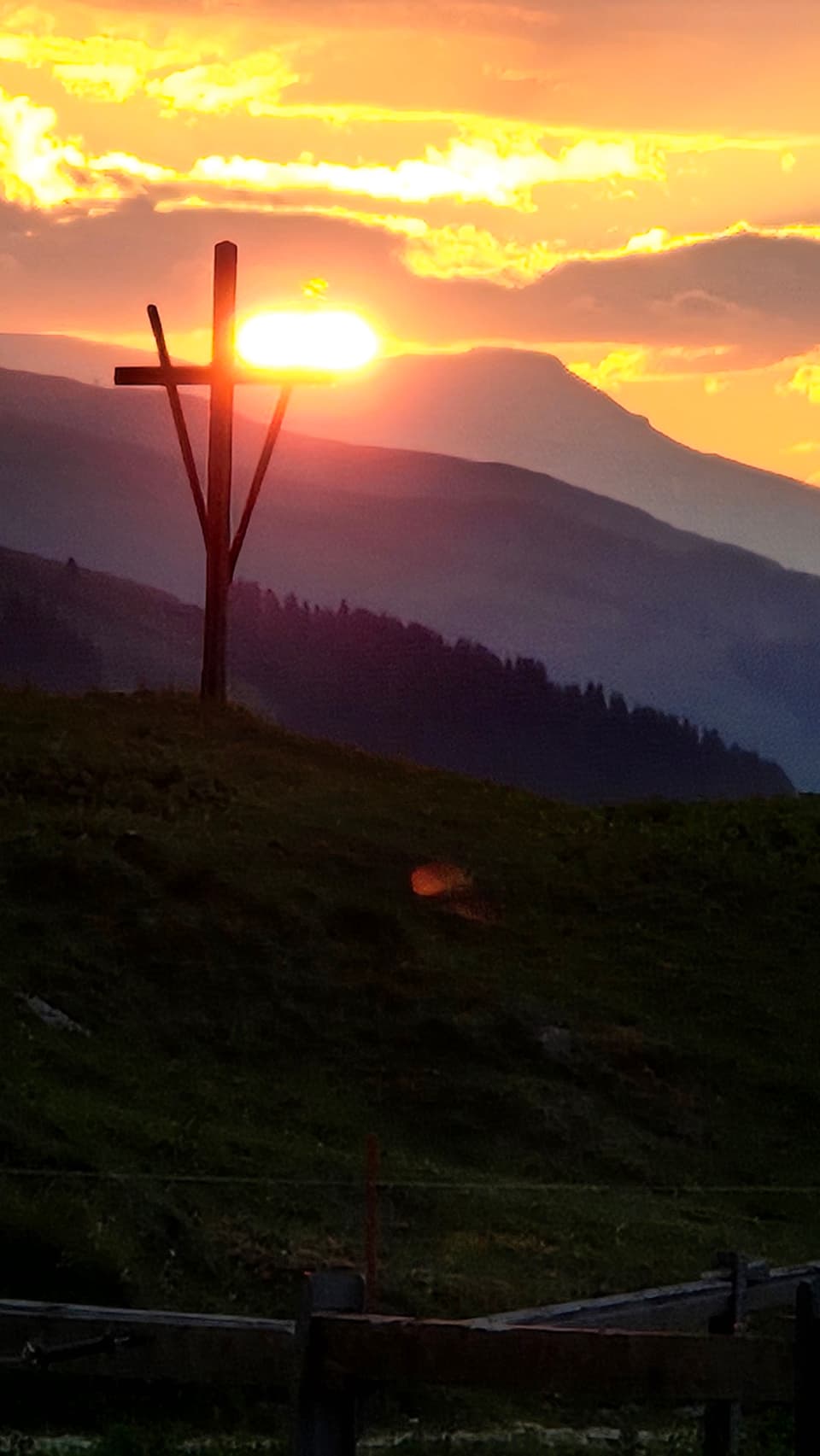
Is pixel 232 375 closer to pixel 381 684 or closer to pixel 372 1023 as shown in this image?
pixel 372 1023

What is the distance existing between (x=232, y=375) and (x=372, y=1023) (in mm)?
11600

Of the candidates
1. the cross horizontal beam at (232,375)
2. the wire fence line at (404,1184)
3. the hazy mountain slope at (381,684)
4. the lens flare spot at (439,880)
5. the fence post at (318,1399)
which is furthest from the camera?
the hazy mountain slope at (381,684)

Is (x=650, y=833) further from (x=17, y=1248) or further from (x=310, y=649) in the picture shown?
(x=310, y=649)

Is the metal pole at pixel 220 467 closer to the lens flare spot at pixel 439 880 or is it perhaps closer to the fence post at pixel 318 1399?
the lens flare spot at pixel 439 880

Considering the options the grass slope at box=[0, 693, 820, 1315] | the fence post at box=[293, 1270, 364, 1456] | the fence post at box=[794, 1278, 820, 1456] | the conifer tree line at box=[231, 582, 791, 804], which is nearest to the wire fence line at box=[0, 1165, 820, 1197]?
the grass slope at box=[0, 693, 820, 1315]

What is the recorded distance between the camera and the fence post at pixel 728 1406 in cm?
1270

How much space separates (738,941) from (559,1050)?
498 centimetres

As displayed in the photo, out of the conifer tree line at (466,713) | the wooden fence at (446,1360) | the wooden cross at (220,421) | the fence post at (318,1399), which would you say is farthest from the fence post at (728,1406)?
the conifer tree line at (466,713)

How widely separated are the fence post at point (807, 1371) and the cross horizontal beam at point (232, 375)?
26535 millimetres

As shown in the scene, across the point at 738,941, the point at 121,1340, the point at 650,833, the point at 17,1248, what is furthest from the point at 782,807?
the point at 121,1340

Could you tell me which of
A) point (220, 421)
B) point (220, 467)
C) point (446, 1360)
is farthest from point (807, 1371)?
point (220, 421)

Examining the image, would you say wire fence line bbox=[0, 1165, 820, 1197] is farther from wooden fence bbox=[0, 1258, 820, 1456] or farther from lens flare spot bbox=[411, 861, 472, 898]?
wooden fence bbox=[0, 1258, 820, 1456]

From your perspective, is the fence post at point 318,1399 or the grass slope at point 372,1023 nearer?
the fence post at point 318,1399

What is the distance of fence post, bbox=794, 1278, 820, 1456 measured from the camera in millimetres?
7105
